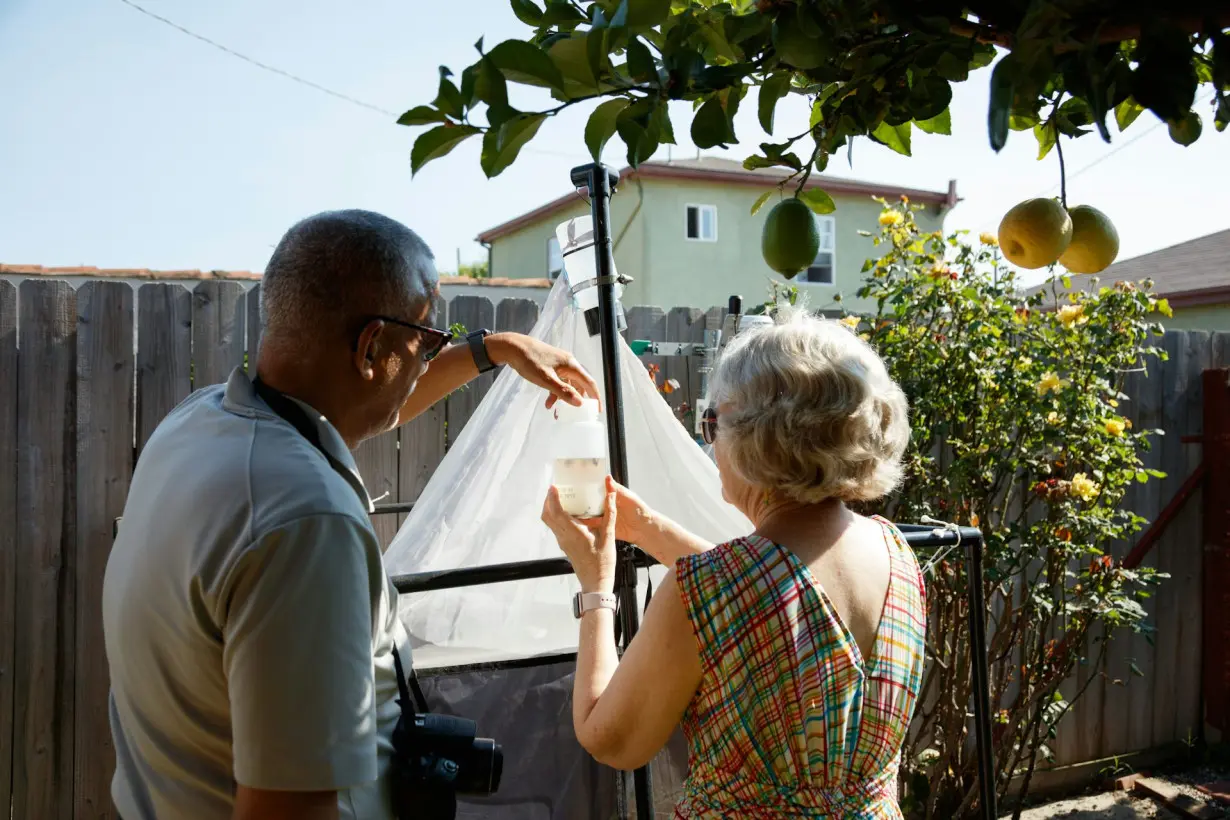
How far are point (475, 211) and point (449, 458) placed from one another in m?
17.7

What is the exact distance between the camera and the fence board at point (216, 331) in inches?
124

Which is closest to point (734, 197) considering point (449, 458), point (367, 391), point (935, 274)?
point (935, 274)

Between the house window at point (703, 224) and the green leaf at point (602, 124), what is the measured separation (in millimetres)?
15826

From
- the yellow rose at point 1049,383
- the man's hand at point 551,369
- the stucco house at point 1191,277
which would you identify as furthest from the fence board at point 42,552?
the stucco house at point 1191,277

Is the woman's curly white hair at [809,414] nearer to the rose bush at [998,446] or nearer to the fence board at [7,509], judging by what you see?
the rose bush at [998,446]

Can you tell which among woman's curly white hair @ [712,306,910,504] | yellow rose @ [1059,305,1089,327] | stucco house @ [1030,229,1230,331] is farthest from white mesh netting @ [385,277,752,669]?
stucco house @ [1030,229,1230,331]

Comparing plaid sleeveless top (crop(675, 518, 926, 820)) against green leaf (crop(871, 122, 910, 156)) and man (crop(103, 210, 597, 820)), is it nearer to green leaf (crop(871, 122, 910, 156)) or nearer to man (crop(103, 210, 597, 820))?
man (crop(103, 210, 597, 820))

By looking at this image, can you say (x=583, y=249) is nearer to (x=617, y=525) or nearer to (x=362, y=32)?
(x=617, y=525)

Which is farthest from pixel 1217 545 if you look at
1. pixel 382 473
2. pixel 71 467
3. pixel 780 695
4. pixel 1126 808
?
pixel 71 467

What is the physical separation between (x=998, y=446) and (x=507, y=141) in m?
3.11

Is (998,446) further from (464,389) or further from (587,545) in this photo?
(587,545)

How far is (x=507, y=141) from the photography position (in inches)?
34.0

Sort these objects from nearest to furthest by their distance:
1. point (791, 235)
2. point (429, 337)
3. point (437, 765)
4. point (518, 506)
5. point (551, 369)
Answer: point (791, 235)
point (437, 765)
point (429, 337)
point (551, 369)
point (518, 506)

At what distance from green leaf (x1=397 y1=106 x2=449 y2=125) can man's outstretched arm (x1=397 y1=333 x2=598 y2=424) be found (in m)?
1.22
